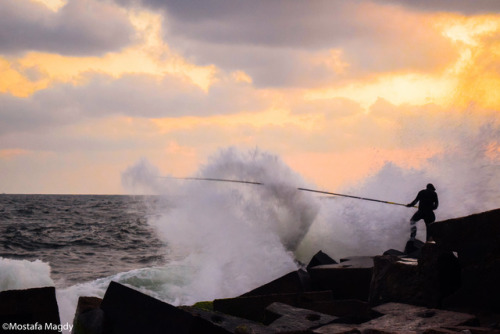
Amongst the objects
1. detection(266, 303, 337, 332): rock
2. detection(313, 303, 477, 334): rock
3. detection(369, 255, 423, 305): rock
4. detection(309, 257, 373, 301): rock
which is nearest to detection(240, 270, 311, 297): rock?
detection(309, 257, 373, 301): rock

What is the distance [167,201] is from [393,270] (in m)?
11.2

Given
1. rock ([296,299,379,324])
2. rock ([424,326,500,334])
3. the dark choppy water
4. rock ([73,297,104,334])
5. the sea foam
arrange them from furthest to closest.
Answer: the dark choppy water, the sea foam, rock ([296,299,379,324]), rock ([73,297,104,334]), rock ([424,326,500,334])

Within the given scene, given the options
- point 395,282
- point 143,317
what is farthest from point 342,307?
point 143,317

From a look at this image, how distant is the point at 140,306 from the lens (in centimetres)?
429

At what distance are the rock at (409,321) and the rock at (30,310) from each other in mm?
1938

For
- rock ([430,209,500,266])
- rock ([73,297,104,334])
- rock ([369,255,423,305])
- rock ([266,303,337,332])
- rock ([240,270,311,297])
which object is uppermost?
rock ([430,209,500,266])

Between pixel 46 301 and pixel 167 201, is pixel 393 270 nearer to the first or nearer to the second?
pixel 46 301

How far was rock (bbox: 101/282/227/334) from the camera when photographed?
4.11 m

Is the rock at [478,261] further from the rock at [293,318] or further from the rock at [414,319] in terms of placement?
the rock at [293,318]

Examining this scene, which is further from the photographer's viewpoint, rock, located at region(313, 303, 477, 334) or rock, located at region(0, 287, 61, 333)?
rock, located at region(0, 287, 61, 333)

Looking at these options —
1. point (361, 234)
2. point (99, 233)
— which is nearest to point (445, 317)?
point (361, 234)

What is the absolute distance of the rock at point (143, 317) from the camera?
4.11 metres

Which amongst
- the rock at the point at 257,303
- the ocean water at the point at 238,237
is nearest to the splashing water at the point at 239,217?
the ocean water at the point at 238,237

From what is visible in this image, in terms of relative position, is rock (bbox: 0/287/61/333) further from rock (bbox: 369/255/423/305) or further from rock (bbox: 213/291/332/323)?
rock (bbox: 369/255/423/305)
